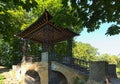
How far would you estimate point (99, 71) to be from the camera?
1331 centimetres

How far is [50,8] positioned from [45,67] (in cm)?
1495

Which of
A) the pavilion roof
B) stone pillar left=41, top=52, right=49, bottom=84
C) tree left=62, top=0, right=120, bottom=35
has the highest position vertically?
the pavilion roof

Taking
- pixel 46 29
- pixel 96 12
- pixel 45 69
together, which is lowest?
pixel 45 69

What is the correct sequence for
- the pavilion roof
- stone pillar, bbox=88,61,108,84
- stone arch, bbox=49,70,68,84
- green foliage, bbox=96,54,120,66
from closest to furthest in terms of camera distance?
stone pillar, bbox=88,61,108,84 → stone arch, bbox=49,70,68,84 → the pavilion roof → green foliage, bbox=96,54,120,66

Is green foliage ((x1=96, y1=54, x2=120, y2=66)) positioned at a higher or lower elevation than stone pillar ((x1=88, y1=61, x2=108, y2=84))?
lower

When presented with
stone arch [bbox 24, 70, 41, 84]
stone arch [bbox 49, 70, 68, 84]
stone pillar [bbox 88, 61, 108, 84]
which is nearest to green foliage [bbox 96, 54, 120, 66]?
stone arch [bbox 24, 70, 41, 84]

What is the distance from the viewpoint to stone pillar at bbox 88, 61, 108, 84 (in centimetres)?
1313

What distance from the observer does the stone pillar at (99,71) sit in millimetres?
13130

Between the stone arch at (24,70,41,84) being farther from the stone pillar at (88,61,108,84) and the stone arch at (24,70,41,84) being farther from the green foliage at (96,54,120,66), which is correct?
the green foliage at (96,54,120,66)

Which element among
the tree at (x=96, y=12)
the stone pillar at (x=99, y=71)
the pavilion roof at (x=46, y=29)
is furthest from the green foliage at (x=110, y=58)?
the tree at (x=96, y=12)

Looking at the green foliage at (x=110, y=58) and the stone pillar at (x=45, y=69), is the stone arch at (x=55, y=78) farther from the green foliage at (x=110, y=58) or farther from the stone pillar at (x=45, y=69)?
the green foliage at (x=110, y=58)

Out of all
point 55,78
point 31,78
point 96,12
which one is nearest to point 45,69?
point 55,78

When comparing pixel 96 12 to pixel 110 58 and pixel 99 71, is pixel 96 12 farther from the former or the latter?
pixel 110 58

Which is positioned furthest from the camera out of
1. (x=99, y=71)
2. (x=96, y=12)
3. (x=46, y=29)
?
(x=46, y=29)
